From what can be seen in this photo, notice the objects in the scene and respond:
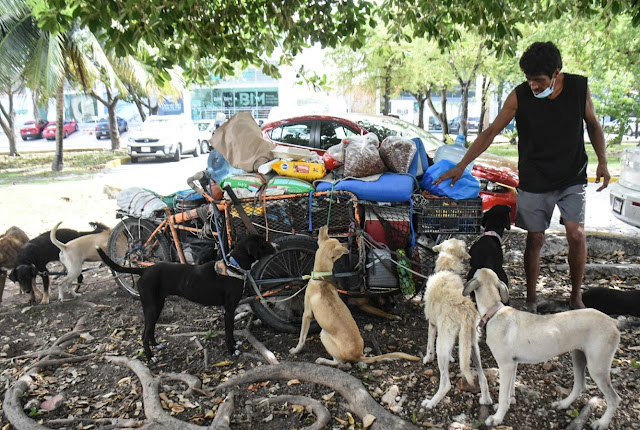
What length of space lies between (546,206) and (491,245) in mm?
565

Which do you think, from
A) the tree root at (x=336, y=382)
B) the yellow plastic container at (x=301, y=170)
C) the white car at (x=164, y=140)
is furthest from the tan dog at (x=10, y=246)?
the white car at (x=164, y=140)

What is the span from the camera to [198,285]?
3.99 meters

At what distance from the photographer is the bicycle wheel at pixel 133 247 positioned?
5.16 meters

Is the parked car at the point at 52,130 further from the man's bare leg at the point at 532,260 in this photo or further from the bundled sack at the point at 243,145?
the man's bare leg at the point at 532,260

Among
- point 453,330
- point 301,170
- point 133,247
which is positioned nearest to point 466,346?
point 453,330

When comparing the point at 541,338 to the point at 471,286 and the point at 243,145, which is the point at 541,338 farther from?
the point at 243,145

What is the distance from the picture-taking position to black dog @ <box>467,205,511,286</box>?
156 inches

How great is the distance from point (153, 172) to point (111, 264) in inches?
546

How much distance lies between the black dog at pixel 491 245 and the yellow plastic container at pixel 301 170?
1480 millimetres

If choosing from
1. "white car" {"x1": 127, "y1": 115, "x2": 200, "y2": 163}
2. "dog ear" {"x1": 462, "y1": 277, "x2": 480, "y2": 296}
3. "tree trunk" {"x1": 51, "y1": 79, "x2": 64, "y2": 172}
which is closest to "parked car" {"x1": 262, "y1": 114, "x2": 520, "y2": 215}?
"dog ear" {"x1": 462, "y1": 277, "x2": 480, "y2": 296}

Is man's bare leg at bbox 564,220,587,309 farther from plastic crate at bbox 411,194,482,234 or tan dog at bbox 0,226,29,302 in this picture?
tan dog at bbox 0,226,29,302

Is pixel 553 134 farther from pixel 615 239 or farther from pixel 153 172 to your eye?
pixel 153 172

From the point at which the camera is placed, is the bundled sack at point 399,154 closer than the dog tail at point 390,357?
No

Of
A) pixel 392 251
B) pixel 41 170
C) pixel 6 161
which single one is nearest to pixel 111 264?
pixel 392 251
